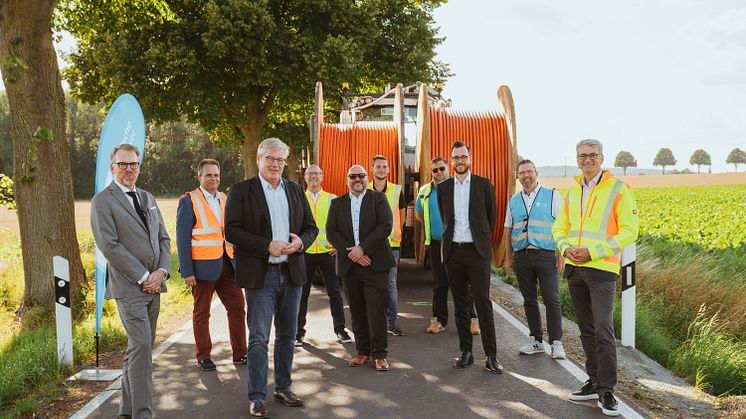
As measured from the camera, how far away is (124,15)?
14.6 m

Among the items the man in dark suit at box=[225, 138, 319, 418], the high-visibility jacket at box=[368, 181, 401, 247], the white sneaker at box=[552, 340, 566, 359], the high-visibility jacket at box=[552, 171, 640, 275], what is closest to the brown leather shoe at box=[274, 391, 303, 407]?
the man in dark suit at box=[225, 138, 319, 418]

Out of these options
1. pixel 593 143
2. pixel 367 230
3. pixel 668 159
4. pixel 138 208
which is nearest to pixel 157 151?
pixel 367 230

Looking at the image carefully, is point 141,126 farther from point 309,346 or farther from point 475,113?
point 475,113

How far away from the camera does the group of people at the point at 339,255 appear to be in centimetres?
452

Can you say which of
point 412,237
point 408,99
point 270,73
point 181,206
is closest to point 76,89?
point 270,73

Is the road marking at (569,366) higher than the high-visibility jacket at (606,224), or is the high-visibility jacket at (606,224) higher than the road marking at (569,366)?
the high-visibility jacket at (606,224)

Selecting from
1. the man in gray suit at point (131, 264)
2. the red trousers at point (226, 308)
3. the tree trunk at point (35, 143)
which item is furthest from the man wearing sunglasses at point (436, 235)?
the tree trunk at point (35, 143)

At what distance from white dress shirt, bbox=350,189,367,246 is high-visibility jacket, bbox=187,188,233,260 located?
124 centimetres

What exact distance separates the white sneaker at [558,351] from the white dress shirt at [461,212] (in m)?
1.42

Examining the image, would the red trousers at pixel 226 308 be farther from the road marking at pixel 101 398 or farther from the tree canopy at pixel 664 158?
the tree canopy at pixel 664 158

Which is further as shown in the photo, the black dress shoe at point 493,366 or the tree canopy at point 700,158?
the tree canopy at point 700,158

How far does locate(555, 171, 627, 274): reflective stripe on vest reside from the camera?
15.8ft

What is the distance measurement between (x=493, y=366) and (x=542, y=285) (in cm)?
122

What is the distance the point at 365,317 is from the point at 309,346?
97 cm
